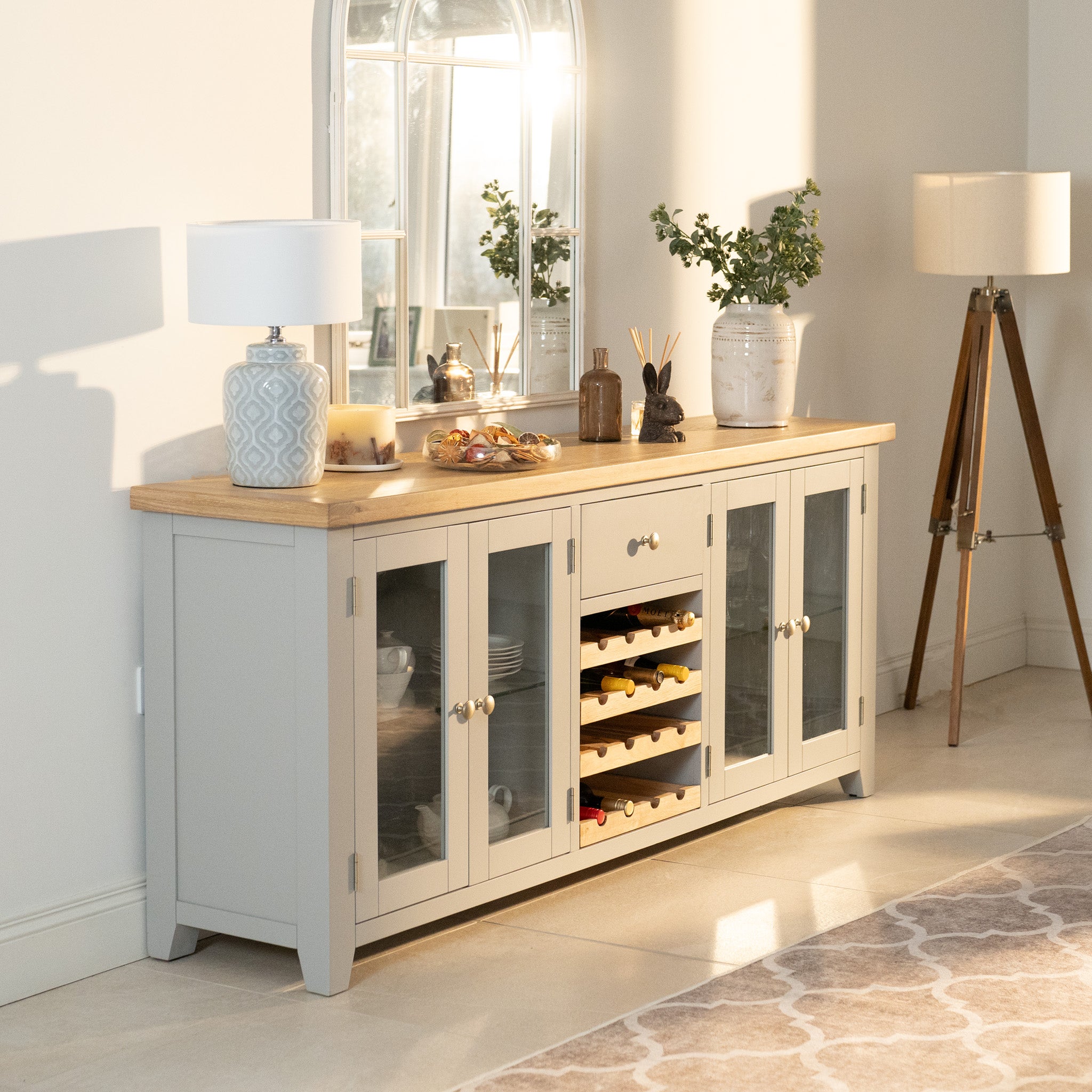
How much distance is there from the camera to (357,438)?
3.32 m

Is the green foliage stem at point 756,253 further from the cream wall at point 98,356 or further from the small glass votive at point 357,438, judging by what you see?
the small glass votive at point 357,438

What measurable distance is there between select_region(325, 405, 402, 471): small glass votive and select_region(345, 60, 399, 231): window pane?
17.8 inches

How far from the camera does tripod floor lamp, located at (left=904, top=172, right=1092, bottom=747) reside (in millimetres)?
4824

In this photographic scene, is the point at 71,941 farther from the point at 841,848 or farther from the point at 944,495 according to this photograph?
the point at 944,495

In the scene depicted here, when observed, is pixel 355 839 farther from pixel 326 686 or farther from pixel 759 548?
pixel 759 548

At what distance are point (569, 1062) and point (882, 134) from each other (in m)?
3.36

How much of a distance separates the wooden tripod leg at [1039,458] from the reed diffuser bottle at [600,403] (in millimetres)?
1732

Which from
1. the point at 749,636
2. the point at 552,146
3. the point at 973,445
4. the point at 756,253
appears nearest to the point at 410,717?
the point at 749,636

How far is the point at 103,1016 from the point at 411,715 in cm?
77

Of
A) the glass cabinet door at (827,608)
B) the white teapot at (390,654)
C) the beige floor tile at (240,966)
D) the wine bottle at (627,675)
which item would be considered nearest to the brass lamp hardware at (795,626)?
the glass cabinet door at (827,608)

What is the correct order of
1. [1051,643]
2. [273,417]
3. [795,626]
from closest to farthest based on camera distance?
[273,417]
[795,626]
[1051,643]

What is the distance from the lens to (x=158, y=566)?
10.3 feet

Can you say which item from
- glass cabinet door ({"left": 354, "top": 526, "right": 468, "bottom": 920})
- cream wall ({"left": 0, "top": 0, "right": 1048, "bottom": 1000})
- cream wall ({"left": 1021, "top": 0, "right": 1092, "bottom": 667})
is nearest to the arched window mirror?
cream wall ({"left": 0, "top": 0, "right": 1048, "bottom": 1000})

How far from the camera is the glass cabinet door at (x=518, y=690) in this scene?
10.7 ft
